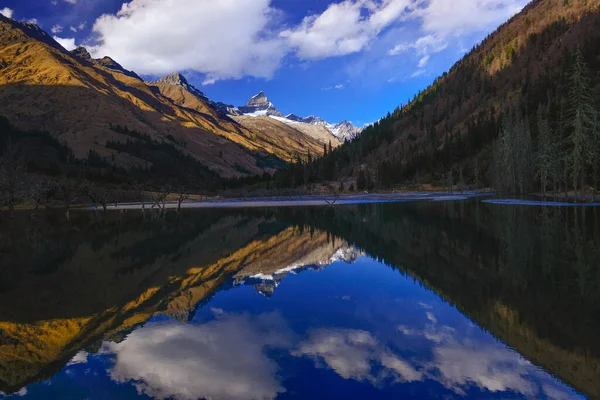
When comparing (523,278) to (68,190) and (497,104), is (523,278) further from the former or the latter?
(497,104)

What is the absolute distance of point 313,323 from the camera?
12594 millimetres

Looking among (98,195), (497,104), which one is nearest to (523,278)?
(98,195)

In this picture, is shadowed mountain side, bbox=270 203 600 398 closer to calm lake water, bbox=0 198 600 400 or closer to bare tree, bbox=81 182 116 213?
calm lake water, bbox=0 198 600 400

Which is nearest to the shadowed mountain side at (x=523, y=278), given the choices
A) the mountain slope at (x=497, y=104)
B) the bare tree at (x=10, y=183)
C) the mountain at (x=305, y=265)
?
the mountain at (x=305, y=265)

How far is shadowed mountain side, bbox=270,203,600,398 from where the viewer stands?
9742 millimetres

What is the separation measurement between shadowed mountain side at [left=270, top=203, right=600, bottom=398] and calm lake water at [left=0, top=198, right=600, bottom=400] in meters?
0.07

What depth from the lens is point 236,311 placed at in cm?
1448

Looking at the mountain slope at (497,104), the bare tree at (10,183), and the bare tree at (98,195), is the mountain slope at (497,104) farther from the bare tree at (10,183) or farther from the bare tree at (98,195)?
the bare tree at (10,183)

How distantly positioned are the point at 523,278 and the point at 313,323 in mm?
9081

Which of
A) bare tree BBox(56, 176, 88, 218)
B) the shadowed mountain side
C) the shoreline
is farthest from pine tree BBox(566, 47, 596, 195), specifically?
bare tree BBox(56, 176, 88, 218)

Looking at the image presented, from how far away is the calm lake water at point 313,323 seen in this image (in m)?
8.60

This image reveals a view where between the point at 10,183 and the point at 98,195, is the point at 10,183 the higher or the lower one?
the higher one

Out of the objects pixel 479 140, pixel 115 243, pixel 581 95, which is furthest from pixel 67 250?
pixel 479 140

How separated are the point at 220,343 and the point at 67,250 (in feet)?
73.3
